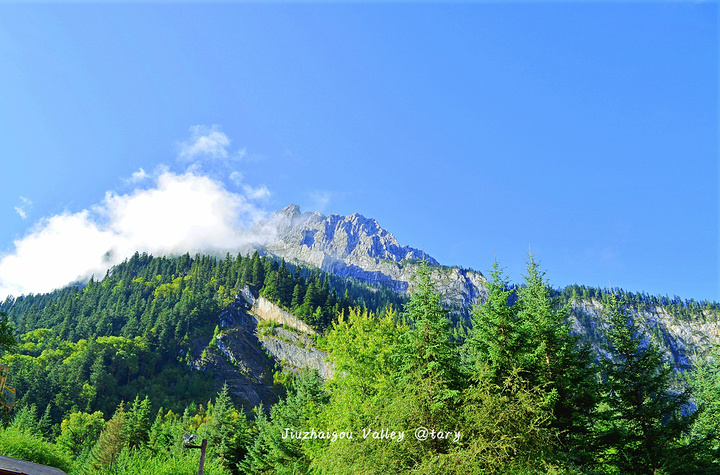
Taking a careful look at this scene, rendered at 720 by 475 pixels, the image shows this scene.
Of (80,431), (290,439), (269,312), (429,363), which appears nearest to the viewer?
(429,363)

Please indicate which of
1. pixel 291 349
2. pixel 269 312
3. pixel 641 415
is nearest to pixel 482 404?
pixel 641 415

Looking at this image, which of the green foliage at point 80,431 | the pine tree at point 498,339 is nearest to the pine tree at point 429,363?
the pine tree at point 498,339

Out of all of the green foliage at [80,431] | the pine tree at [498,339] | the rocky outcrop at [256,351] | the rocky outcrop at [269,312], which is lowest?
the green foliage at [80,431]

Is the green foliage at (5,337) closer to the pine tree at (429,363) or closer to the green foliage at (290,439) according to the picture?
the green foliage at (290,439)

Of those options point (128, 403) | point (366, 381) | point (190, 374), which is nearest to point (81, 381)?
point (128, 403)

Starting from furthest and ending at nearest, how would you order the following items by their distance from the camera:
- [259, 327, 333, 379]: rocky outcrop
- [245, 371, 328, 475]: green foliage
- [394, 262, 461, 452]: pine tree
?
[259, 327, 333, 379]: rocky outcrop
[245, 371, 328, 475]: green foliage
[394, 262, 461, 452]: pine tree

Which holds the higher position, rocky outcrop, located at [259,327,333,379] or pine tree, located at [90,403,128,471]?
rocky outcrop, located at [259,327,333,379]

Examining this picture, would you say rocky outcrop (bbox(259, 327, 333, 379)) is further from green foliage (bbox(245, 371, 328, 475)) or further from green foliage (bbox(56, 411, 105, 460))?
green foliage (bbox(245, 371, 328, 475))

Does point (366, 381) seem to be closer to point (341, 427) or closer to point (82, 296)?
point (341, 427)

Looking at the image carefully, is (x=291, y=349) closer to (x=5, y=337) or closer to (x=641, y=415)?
(x=5, y=337)

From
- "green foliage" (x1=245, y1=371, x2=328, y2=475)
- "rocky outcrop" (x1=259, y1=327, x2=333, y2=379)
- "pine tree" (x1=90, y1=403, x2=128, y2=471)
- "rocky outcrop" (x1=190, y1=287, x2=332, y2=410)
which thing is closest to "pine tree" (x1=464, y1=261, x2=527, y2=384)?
"green foliage" (x1=245, y1=371, x2=328, y2=475)

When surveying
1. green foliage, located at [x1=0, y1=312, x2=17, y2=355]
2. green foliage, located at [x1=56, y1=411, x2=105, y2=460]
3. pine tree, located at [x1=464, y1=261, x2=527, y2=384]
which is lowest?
green foliage, located at [x1=56, y1=411, x2=105, y2=460]

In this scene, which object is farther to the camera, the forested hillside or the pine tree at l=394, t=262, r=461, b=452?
the pine tree at l=394, t=262, r=461, b=452

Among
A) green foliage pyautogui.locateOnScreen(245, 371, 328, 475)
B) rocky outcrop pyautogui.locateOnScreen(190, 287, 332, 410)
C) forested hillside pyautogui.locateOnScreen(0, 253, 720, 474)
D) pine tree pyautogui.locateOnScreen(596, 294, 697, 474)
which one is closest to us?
forested hillside pyautogui.locateOnScreen(0, 253, 720, 474)
